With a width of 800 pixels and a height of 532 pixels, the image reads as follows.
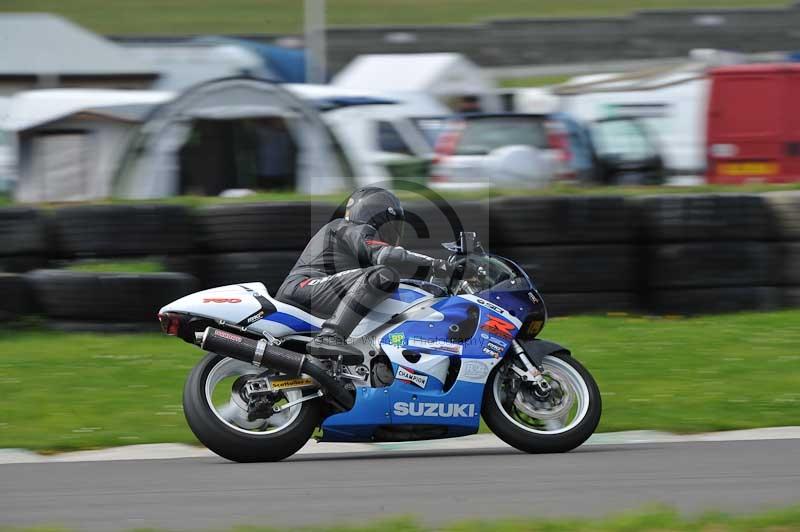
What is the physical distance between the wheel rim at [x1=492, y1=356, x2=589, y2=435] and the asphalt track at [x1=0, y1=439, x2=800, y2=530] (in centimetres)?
19

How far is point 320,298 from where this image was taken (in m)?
6.96

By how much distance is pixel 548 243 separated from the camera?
420 inches

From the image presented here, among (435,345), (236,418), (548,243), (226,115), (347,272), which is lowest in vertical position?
(226,115)

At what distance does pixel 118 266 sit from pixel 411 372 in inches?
159

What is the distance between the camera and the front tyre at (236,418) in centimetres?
667

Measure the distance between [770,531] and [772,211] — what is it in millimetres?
6309

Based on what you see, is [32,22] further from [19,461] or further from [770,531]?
[770,531]

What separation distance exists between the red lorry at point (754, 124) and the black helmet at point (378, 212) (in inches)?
437

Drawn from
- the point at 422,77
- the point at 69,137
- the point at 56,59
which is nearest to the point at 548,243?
the point at 69,137

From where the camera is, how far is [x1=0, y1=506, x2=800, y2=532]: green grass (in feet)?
16.6

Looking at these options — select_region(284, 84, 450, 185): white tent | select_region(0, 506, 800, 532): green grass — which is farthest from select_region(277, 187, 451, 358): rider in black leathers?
select_region(284, 84, 450, 185): white tent

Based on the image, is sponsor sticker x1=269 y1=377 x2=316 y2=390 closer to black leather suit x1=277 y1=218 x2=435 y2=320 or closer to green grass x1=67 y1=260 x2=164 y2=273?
black leather suit x1=277 y1=218 x2=435 y2=320

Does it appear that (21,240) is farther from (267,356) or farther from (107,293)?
(267,356)

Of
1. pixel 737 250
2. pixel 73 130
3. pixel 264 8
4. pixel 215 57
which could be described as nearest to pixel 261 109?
pixel 73 130
